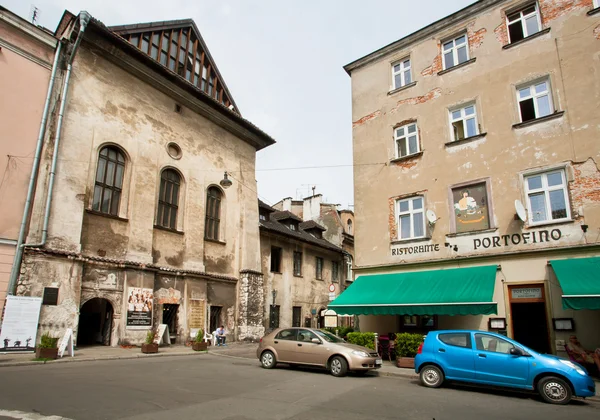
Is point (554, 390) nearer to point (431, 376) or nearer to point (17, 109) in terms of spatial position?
point (431, 376)

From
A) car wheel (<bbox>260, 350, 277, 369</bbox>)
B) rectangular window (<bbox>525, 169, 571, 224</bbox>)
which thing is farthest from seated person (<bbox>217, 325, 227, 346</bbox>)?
rectangular window (<bbox>525, 169, 571, 224</bbox>)

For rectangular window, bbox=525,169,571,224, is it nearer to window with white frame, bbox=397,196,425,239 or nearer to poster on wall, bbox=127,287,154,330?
window with white frame, bbox=397,196,425,239

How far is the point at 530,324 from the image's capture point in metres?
14.4

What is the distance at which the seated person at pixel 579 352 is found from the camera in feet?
38.1

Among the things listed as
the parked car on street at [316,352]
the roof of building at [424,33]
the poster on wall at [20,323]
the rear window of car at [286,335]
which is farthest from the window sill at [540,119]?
the poster on wall at [20,323]

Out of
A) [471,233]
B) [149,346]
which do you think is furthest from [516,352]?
[149,346]

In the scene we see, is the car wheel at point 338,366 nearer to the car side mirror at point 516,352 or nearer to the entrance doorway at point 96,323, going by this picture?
the car side mirror at point 516,352

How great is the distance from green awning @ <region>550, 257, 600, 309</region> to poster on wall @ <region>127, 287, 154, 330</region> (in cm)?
1687

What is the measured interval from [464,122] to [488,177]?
2.70 m

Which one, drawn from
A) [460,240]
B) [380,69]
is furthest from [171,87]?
[460,240]

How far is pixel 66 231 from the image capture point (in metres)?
17.2

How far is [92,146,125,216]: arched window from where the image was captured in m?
19.3

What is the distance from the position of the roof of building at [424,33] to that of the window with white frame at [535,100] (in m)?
4.04

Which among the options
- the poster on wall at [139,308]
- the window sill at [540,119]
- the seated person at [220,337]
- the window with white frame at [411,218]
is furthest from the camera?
the seated person at [220,337]
